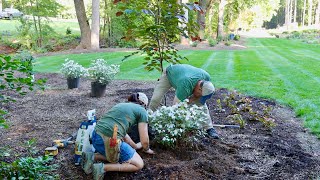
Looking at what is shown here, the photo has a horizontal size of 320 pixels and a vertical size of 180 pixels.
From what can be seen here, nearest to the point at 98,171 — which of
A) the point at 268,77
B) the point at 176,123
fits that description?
the point at 176,123

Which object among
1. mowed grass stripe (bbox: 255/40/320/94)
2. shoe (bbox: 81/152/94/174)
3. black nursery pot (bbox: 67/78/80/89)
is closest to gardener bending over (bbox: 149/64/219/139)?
shoe (bbox: 81/152/94/174)

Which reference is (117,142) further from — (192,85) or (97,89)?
(97,89)

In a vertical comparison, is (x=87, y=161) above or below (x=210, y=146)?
above

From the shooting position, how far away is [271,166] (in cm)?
335

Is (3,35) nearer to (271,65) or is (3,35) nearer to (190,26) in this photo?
(271,65)

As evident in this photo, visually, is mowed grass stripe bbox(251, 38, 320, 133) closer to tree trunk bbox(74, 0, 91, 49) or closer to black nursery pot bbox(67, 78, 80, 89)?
black nursery pot bbox(67, 78, 80, 89)

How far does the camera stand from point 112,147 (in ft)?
9.64

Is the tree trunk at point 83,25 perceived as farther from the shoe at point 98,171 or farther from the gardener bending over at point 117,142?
the shoe at point 98,171

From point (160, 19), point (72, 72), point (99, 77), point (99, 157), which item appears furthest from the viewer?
point (72, 72)

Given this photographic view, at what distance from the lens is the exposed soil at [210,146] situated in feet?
10.3

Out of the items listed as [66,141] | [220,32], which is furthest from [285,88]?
[220,32]

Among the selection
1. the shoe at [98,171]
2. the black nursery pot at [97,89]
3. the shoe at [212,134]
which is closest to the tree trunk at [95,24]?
the black nursery pot at [97,89]

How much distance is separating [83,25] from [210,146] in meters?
14.3

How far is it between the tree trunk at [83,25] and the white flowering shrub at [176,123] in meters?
13.9
